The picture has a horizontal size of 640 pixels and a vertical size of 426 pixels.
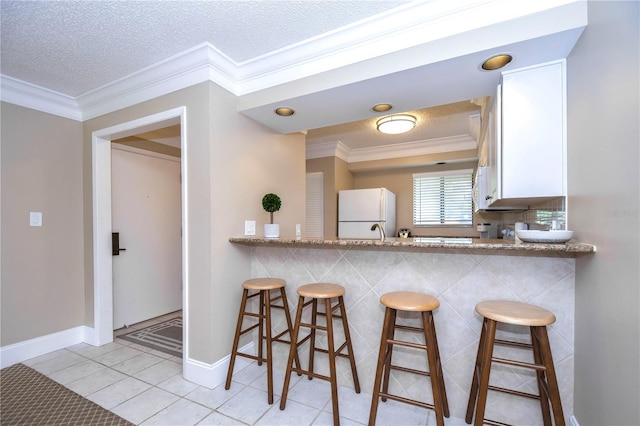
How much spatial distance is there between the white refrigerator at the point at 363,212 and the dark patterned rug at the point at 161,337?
8.44ft

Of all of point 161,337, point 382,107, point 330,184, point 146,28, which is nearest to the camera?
point 146,28

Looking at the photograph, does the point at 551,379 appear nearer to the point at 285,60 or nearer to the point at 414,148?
the point at 285,60

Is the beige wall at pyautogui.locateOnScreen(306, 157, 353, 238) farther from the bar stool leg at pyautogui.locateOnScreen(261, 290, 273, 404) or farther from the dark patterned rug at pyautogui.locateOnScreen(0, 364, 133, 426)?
the dark patterned rug at pyautogui.locateOnScreen(0, 364, 133, 426)

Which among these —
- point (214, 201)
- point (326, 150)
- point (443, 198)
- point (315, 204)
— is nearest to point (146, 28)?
point (214, 201)

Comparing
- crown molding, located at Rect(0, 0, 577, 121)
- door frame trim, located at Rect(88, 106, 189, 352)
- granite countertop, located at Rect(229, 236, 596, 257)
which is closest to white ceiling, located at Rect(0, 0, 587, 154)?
crown molding, located at Rect(0, 0, 577, 121)

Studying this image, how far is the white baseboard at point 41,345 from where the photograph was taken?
239 centimetres

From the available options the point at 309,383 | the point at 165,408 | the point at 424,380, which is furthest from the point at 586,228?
the point at 165,408

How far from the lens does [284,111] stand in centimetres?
237

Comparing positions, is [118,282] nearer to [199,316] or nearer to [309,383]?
[199,316]

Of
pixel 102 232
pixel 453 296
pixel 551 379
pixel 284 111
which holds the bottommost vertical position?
pixel 551 379

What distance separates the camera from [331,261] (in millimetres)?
2174

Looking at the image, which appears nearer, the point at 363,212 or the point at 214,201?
the point at 214,201

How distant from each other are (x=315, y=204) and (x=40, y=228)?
10.9ft

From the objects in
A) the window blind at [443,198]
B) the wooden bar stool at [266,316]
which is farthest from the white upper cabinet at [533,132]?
the window blind at [443,198]
